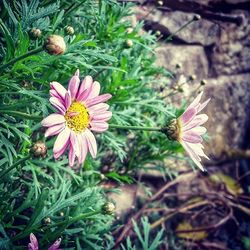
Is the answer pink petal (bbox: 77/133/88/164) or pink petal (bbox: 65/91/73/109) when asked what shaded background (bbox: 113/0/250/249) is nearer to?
pink petal (bbox: 77/133/88/164)

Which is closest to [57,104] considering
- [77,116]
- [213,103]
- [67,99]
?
[67,99]

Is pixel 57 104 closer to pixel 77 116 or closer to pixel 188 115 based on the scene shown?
pixel 77 116

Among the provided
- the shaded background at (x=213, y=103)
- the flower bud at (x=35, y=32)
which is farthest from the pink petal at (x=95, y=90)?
the shaded background at (x=213, y=103)

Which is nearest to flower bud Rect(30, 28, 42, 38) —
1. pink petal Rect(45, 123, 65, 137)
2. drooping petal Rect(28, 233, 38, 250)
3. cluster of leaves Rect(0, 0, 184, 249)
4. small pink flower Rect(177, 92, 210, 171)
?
cluster of leaves Rect(0, 0, 184, 249)

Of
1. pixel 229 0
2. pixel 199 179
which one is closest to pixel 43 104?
pixel 199 179

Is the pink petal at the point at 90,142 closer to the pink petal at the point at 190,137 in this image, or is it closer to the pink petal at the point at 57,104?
the pink petal at the point at 57,104

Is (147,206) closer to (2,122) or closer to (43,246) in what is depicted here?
(43,246)
